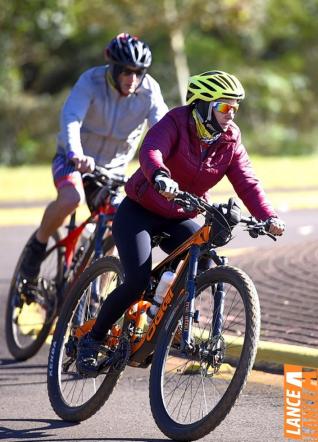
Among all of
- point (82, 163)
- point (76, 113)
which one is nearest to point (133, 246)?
point (82, 163)

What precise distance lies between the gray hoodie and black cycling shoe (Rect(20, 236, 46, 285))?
2.14 ft

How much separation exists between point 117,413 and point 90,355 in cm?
35

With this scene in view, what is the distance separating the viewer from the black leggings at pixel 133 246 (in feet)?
19.3

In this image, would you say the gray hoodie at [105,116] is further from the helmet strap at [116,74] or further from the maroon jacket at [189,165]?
the maroon jacket at [189,165]

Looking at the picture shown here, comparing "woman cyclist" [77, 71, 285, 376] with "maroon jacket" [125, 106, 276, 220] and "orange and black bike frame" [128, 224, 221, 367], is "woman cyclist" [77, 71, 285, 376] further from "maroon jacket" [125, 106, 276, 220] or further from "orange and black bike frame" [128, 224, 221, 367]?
"orange and black bike frame" [128, 224, 221, 367]

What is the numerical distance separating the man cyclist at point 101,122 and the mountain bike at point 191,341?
152cm

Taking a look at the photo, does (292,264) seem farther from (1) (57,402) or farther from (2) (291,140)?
(2) (291,140)

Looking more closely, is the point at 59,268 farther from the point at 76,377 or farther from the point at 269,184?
the point at 269,184

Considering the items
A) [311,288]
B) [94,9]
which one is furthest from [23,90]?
[311,288]

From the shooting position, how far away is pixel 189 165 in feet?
19.2

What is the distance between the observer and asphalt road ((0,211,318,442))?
18.5 feet

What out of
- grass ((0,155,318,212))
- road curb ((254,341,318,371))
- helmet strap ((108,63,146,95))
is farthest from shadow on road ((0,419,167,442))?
grass ((0,155,318,212))

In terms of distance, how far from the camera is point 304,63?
38562 mm

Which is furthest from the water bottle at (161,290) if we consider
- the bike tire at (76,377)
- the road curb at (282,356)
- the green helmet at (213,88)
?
the road curb at (282,356)
